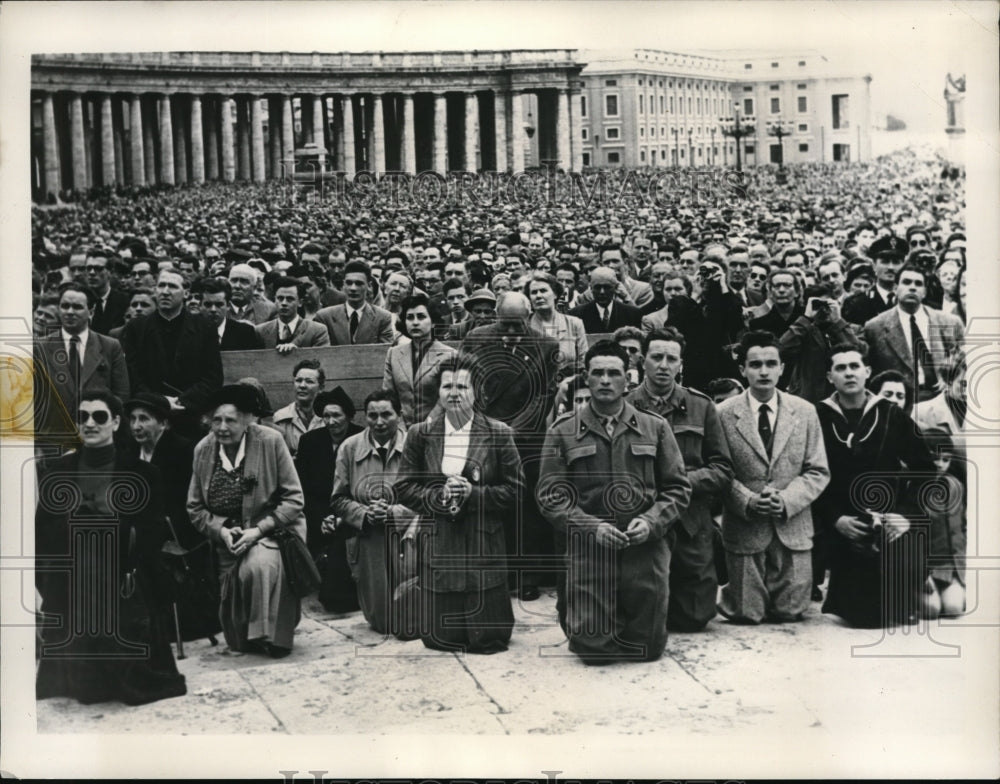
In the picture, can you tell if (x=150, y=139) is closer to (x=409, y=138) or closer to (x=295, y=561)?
(x=409, y=138)

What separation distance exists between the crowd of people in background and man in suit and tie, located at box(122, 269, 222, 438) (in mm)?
18

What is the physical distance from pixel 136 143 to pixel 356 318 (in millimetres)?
2907

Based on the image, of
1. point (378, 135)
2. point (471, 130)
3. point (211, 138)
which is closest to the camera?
point (471, 130)

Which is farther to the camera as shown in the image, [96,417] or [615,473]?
[96,417]

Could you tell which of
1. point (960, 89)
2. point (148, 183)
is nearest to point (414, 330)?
point (148, 183)

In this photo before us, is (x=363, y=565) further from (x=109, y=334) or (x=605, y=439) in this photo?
(x=109, y=334)

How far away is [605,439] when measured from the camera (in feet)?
24.8

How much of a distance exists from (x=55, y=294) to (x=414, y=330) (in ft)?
8.62

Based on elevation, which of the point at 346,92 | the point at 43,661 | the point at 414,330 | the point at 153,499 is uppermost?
the point at 346,92

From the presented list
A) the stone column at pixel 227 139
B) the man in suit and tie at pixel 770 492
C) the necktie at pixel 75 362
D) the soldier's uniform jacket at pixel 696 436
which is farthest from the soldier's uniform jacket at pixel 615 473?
the stone column at pixel 227 139

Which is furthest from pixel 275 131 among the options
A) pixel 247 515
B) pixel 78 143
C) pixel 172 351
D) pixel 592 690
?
pixel 592 690

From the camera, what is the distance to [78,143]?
9094 millimetres

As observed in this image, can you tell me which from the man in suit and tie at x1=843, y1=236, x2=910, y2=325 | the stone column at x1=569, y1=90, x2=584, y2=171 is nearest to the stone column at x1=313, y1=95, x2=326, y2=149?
the stone column at x1=569, y1=90, x2=584, y2=171

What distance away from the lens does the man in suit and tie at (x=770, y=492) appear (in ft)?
25.7
